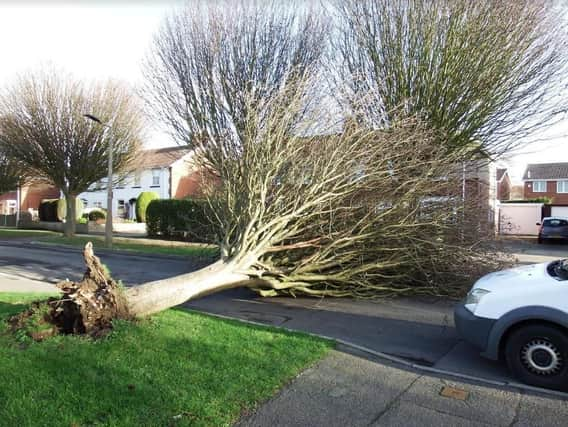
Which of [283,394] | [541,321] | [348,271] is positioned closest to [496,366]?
[541,321]

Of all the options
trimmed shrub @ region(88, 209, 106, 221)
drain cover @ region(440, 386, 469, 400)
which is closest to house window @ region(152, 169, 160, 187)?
trimmed shrub @ region(88, 209, 106, 221)

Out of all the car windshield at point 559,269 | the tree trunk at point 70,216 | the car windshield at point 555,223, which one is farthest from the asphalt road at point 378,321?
the car windshield at point 555,223

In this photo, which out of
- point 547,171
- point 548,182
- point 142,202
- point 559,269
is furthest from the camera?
point 547,171

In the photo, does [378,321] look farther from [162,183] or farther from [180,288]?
[162,183]

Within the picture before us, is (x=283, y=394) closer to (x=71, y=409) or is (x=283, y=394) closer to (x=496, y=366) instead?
(x=71, y=409)

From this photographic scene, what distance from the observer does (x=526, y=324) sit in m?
4.03

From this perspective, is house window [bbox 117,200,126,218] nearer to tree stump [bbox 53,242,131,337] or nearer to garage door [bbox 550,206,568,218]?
garage door [bbox 550,206,568,218]

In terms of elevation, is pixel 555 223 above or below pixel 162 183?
below

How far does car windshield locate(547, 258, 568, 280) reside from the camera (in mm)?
4145

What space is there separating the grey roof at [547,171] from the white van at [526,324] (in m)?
51.0

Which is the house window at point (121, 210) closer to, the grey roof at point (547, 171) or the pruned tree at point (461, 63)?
the pruned tree at point (461, 63)

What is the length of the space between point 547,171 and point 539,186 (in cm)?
226

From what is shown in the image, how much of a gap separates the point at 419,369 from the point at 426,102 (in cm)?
928

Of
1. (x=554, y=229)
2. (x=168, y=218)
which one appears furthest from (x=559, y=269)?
(x=554, y=229)
